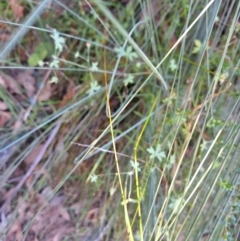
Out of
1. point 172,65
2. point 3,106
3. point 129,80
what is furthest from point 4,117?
point 172,65

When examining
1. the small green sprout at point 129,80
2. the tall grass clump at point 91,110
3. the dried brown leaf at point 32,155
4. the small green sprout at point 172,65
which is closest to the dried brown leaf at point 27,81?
the tall grass clump at point 91,110

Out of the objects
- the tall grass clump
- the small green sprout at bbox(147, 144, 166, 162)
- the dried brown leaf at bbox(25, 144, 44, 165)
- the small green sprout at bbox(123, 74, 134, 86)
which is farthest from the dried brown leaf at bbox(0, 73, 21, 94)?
the small green sprout at bbox(147, 144, 166, 162)

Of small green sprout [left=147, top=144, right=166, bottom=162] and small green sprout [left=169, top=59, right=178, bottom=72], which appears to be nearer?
small green sprout [left=147, top=144, right=166, bottom=162]

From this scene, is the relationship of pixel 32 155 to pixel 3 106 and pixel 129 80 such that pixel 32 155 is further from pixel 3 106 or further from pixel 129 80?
pixel 129 80

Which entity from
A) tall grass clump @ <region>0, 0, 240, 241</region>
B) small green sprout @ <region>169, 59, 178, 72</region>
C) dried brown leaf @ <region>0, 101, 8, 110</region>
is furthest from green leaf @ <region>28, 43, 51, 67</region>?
small green sprout @ <region>169, 59, 178, 72</region>

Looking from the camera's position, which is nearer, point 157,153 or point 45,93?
point 157,153

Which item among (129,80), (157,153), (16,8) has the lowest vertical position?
(157,153)

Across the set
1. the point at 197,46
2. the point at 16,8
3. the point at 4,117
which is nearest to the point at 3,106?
the point at 4,117

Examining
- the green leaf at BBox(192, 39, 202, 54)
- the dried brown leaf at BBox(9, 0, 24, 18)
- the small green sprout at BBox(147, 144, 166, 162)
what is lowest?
the small green sprout at BBox(147, 144, 166, 162)

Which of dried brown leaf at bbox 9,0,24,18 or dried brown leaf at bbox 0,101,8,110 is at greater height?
dried brown leaf at bbox 9,0,24,18

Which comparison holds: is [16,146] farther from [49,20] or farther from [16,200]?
[49,20]

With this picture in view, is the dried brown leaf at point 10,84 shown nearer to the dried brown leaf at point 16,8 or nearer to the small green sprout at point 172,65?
the dried brown leaf at point 16,8

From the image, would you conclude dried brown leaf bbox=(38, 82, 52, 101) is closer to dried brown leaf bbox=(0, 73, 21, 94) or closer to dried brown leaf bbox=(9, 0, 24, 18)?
dried brown leaf bbox=(0, 73, 21, 94)

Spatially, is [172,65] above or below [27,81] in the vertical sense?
below
